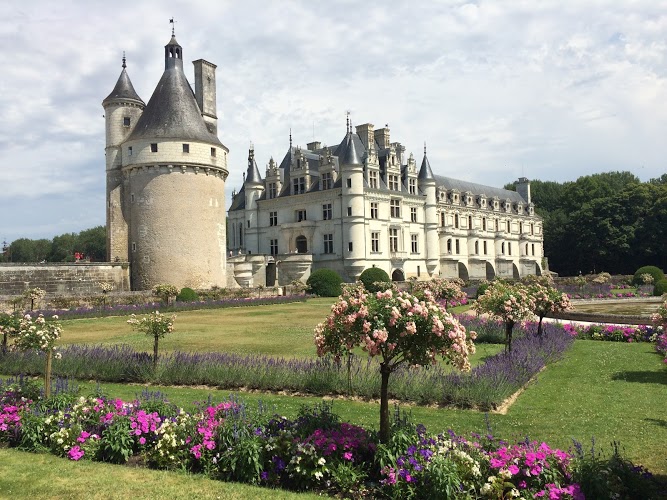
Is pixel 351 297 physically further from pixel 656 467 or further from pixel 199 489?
pixel 656 467

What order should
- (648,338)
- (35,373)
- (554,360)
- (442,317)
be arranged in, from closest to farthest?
(442,317), (35,373), (554,360), (648,338)

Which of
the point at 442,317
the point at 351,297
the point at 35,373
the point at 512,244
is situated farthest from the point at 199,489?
the point at 512,244

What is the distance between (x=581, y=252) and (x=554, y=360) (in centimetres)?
5750

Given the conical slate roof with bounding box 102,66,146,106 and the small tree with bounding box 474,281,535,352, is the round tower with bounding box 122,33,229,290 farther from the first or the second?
the small tree with bounding box 474,281,535,352

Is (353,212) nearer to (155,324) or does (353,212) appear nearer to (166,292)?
(166,292)

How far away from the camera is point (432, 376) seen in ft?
30.9

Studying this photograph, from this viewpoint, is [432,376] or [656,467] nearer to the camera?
[656,467]

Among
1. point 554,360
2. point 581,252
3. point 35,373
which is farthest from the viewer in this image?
point 581,252

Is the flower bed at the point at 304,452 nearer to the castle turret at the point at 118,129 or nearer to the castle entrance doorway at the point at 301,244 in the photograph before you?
the castle turret at the point at 118,129

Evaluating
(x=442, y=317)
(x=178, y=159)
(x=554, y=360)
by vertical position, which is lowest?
(x=554, y=360)

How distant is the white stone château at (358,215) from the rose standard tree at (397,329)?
36.4 m

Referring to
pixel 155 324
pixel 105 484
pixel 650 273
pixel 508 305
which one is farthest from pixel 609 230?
pixel 105 484

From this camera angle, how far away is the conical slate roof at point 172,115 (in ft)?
107

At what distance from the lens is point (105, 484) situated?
18.4 feet
